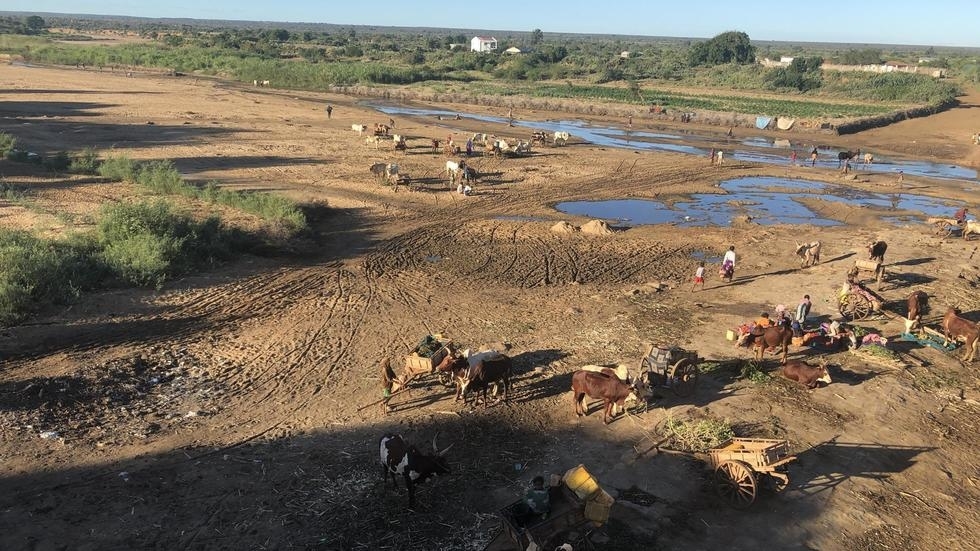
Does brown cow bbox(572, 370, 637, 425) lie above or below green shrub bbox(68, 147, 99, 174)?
below

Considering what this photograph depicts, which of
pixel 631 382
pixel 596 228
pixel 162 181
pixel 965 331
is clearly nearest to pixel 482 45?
pixel 162 181

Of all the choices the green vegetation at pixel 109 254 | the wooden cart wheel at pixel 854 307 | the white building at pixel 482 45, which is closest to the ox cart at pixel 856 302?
the wooden cart wheel at pixel 854 307

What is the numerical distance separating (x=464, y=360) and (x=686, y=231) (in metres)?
14.1

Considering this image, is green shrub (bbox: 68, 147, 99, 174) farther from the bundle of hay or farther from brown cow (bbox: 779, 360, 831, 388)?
brown cow (bbox: 779, 360, 831, 388)

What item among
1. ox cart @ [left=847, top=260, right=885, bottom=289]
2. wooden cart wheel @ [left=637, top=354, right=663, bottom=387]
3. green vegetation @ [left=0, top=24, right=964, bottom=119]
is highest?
green vegetation @ [left=0, top=24, right=964, bottom=119]

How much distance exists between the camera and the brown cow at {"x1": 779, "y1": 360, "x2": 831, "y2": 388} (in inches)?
471

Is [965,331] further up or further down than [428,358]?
further up

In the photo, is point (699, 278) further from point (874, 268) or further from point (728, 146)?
point (728, 146)

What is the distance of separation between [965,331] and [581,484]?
35.1ft

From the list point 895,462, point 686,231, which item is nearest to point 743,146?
point 686,231

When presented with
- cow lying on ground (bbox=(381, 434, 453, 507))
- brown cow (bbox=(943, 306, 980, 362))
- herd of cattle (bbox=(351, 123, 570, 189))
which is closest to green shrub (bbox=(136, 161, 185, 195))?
herd of cattle (bbox=(351, 123, 570, 189))

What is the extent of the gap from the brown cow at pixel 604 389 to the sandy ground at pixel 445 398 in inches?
15.8

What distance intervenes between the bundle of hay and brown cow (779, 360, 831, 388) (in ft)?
33.9

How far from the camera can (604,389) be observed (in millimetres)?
10547
